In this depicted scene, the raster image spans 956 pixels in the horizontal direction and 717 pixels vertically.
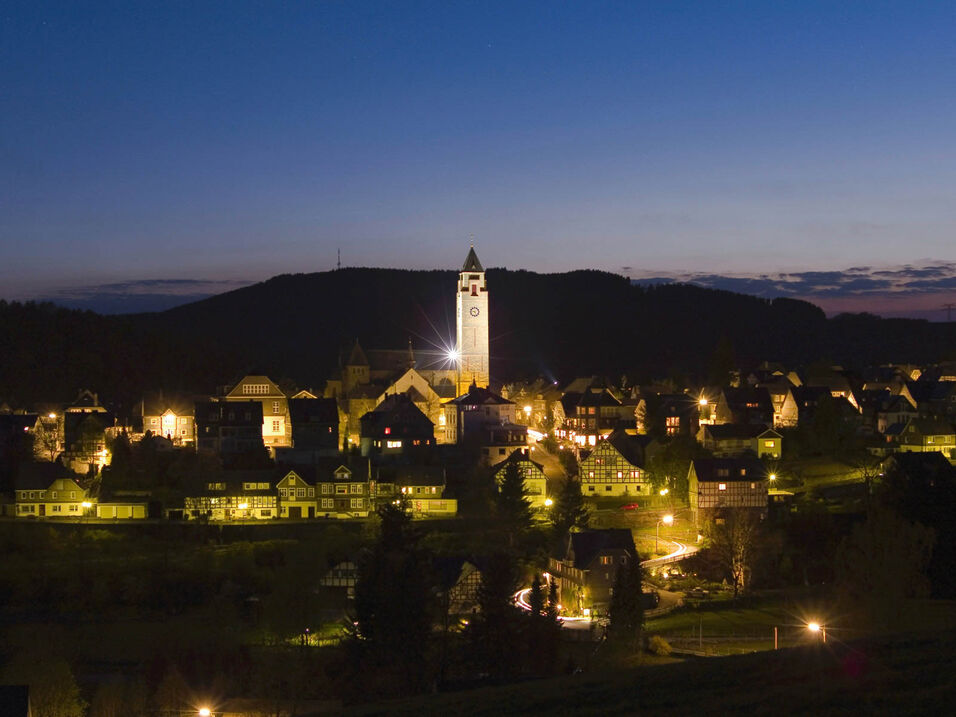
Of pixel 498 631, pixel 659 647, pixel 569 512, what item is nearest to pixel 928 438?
pixel 569 512

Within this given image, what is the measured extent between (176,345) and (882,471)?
54.7 m

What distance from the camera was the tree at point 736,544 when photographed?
37.7m

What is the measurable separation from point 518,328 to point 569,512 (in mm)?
100251

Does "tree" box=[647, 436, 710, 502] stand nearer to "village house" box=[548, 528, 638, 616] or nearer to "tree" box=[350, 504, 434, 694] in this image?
"village house" box=[548, 528, 638, 616]

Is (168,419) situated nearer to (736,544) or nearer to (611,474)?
(611,474)

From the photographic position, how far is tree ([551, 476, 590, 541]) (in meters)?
41.4

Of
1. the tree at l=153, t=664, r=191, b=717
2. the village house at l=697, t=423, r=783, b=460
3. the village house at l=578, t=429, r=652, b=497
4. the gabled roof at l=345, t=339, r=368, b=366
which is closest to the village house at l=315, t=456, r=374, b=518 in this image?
the village house at l=578, t=429, r=652, b=497

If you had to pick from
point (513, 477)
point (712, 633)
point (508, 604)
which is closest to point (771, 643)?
point (712, 633)

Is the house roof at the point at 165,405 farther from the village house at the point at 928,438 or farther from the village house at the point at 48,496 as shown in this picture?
the village house at the point at 928,438

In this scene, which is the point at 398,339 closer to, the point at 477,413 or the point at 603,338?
the point at 603,338

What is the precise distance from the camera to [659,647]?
2980 centimetres

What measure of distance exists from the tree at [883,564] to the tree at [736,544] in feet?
9.50

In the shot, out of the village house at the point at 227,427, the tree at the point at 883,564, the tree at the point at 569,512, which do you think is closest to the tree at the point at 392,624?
the tree at the point at 569,512

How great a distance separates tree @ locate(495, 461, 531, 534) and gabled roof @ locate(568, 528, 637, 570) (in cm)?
494
